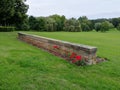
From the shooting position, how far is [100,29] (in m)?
53.1

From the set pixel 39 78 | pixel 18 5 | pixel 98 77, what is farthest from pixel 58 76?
pixel 18 5

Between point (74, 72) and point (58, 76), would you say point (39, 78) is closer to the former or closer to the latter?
point (58, 76)

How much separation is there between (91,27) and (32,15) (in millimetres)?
28517

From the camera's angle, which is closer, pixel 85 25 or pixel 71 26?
pixel 71 26

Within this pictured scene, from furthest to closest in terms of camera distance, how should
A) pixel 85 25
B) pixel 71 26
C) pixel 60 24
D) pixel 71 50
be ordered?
pixel 85 25 < pixel 60 24 < pixel 71 26 < pixel 71 50

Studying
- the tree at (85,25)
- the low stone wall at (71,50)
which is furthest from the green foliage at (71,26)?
the low stone wall at (71,50)

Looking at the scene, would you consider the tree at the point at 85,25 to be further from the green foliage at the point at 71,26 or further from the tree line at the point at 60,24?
the green foliage at the point at 71,26

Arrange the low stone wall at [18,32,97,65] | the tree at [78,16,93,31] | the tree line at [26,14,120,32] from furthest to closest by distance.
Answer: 1. the tree at [78,16,93,31]
2. the tree line at [26,14,120,32]
3. the low stone wall at [18,32,97,65]

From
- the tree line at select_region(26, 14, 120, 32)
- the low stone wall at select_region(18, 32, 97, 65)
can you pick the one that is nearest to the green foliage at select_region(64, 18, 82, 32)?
the tree line at select_region(26, 14, 120, 32)

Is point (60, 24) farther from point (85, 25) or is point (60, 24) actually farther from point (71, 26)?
point (85, 25)

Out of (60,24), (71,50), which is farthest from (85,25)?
(71,50)

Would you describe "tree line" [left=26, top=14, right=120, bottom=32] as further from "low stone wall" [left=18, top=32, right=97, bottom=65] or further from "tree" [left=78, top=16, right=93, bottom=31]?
"low stone wall" [left=18, top=32, right=97, bottom=65]

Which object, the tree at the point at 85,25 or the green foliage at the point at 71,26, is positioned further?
the tree at the point at 85,25

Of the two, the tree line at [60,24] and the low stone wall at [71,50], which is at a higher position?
the tree line at [60,24]
